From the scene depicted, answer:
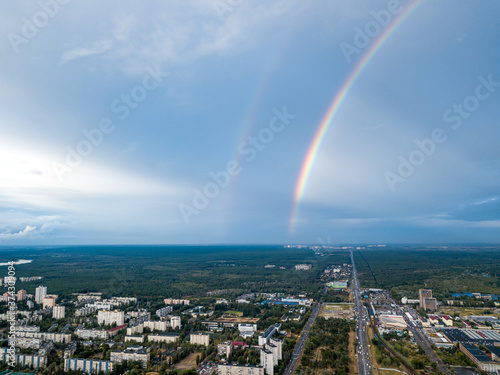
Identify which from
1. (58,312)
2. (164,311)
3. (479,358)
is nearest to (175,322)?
(164,311)

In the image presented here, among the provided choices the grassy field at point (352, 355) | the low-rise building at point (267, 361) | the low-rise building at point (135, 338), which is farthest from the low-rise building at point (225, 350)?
the grassy field at point (352, 355)

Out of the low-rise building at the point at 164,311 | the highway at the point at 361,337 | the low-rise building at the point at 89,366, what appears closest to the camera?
the low-rise building at the point at 89,366

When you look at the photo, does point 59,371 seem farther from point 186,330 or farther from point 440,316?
point 440,316

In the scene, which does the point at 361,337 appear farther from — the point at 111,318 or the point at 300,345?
the point at 111,318

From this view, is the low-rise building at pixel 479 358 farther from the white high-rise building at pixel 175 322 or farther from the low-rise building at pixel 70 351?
the low-rise building at pixel 70 351

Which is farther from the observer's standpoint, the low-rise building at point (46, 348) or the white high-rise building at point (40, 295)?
the white high-rise building at point (40, 295)

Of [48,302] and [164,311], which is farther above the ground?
[48,302]

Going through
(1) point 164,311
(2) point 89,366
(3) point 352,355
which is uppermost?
(2) point 89,366

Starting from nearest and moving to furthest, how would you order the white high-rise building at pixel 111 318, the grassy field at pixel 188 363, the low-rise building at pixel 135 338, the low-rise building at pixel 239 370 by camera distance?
the low-rise building at pixel 239 370
the grassy field at pixel 188 363
the low-rise building at pixel 135 338
the white high-rise building at pixel 111 318

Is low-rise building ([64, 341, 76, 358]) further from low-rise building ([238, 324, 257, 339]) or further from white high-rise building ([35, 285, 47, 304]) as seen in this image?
white high-rise building ([35, 285, 47, 304])

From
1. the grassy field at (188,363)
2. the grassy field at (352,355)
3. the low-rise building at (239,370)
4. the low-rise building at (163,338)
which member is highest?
the low-rise building at (239,370)

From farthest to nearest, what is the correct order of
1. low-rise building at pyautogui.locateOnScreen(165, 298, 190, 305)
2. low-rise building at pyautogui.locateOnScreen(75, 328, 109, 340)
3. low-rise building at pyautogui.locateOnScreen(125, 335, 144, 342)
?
1. low-rise building at pyautogui.locateOnScreen(165, 298, 190, 305)
2. low-rise building at pyautogui.locateOnScreen(75, 328, 109, 340)
3. low-rise building at pyautogui.locateOnScreen(125, 335, 144, 342)

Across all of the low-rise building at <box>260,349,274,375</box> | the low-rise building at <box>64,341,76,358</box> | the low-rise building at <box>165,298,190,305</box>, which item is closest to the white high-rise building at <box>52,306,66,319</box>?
the low-rise building at <box>165,298,190,305</box>
